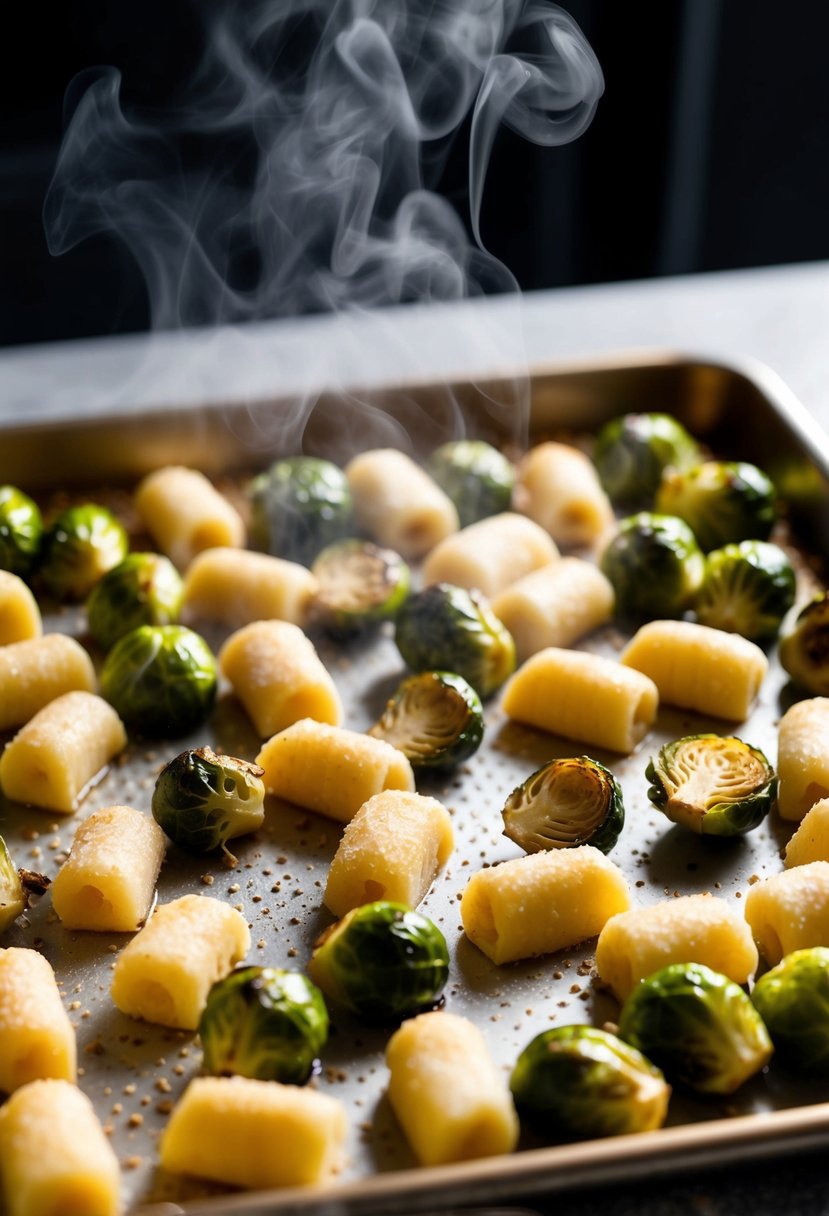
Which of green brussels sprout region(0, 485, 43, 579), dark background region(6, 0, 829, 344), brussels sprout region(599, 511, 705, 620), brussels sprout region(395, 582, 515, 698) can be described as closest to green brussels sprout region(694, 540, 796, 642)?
brussels sprout region(599, 511, 705, 620)

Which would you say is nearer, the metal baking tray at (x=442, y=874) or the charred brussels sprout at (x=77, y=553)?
the metal baking tray at (x=442, y=874)

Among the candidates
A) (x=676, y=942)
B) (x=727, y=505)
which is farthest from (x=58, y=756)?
(x=727, y=505)

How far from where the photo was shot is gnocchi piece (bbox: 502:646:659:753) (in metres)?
3.07

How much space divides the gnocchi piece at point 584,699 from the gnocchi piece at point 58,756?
3.02 ft

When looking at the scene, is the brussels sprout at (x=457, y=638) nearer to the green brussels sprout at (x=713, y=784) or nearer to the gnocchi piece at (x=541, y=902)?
the green brussels sprout at (x=713, y=784)

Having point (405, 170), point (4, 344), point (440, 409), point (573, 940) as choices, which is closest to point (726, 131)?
point (405, 170)

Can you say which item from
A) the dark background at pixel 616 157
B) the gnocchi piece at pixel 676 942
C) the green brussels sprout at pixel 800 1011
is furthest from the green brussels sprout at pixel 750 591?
the dark background at pixel 616 157

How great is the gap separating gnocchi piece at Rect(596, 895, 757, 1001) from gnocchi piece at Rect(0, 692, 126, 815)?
118 centimetres

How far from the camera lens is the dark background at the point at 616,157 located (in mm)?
5363

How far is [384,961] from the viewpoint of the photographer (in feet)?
7.80

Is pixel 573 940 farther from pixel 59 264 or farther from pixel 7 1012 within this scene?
pixel 59 264

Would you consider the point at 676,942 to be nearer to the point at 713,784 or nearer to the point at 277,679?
the point at 713,784

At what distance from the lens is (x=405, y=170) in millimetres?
4438

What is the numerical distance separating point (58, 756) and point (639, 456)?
1.86m
